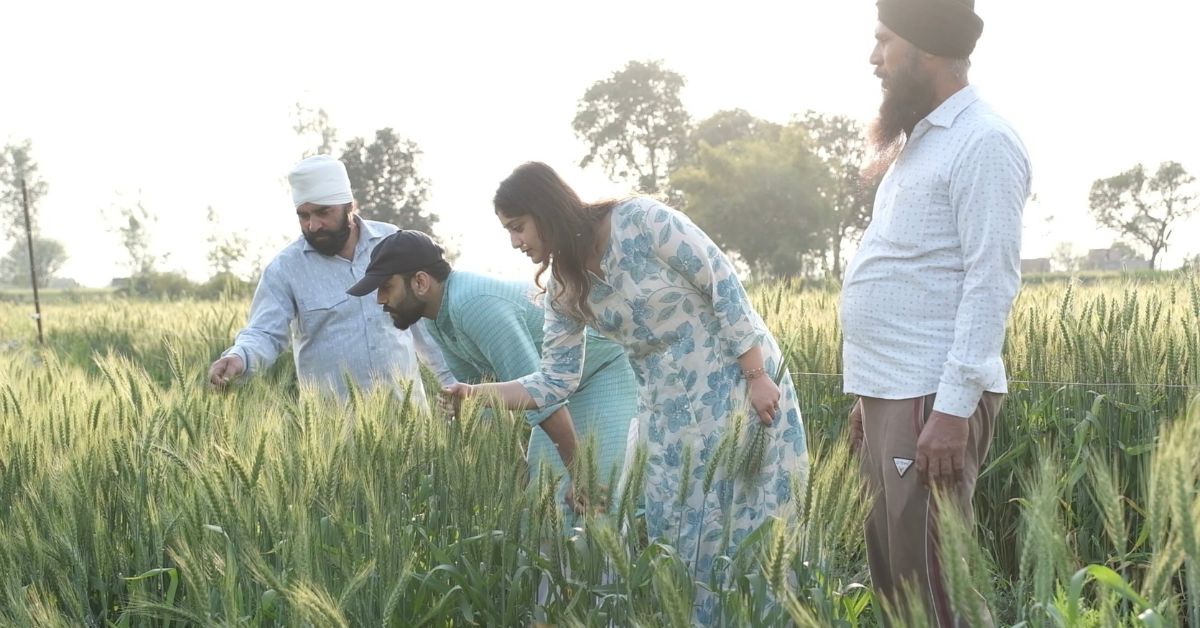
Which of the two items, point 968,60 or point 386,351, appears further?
point 386,351

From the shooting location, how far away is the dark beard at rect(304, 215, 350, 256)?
14.0ft

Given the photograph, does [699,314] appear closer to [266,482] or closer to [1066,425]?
[266,482]

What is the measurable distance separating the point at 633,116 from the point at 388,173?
11403 mm

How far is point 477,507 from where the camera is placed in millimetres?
2191

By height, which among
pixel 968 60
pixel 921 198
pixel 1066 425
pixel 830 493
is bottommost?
pixel 1066 425

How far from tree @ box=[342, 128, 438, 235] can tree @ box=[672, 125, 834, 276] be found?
12212 mm

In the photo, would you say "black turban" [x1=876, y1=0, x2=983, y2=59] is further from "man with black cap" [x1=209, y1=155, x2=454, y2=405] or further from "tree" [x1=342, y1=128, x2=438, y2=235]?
"tree" [x1=342, y1=128, x2=438, y2=235]

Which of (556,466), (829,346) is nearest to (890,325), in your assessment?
(556,466)

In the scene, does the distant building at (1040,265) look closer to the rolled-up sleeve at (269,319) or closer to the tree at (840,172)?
the tree at (840,172)

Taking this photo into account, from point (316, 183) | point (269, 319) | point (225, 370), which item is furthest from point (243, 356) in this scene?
point (316, 183)

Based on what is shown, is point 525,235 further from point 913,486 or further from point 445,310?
point 913,486

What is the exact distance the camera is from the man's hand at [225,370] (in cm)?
357

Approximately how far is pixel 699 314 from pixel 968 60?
2.83 ft

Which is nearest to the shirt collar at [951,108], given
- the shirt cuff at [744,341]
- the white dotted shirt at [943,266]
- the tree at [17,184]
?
the white dotted shirt at [943,266]
